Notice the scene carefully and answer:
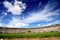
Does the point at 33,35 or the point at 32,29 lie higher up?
the point at 32,29

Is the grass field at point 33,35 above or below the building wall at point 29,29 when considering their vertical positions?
below

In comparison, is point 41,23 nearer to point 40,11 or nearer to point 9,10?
point 40,11

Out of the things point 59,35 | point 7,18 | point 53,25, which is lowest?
point 59,35

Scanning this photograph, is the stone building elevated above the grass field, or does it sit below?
above

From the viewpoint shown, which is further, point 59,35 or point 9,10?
point 9,10

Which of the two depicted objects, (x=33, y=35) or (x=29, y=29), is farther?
(x=29, y=29)

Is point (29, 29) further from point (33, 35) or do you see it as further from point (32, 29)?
point (33, 35)

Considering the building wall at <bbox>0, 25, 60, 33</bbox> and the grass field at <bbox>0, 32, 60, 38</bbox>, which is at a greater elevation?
the building wall at <bbox>0, 25, 60, 33</bbox>

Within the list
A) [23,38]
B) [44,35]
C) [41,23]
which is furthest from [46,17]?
[23,38]

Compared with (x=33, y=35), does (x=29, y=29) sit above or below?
above

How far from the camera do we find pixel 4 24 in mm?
5039

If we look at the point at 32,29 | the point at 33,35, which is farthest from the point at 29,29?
the point at 33,35

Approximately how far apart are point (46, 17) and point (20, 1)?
0.94 m

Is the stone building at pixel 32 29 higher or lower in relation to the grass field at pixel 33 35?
higher
